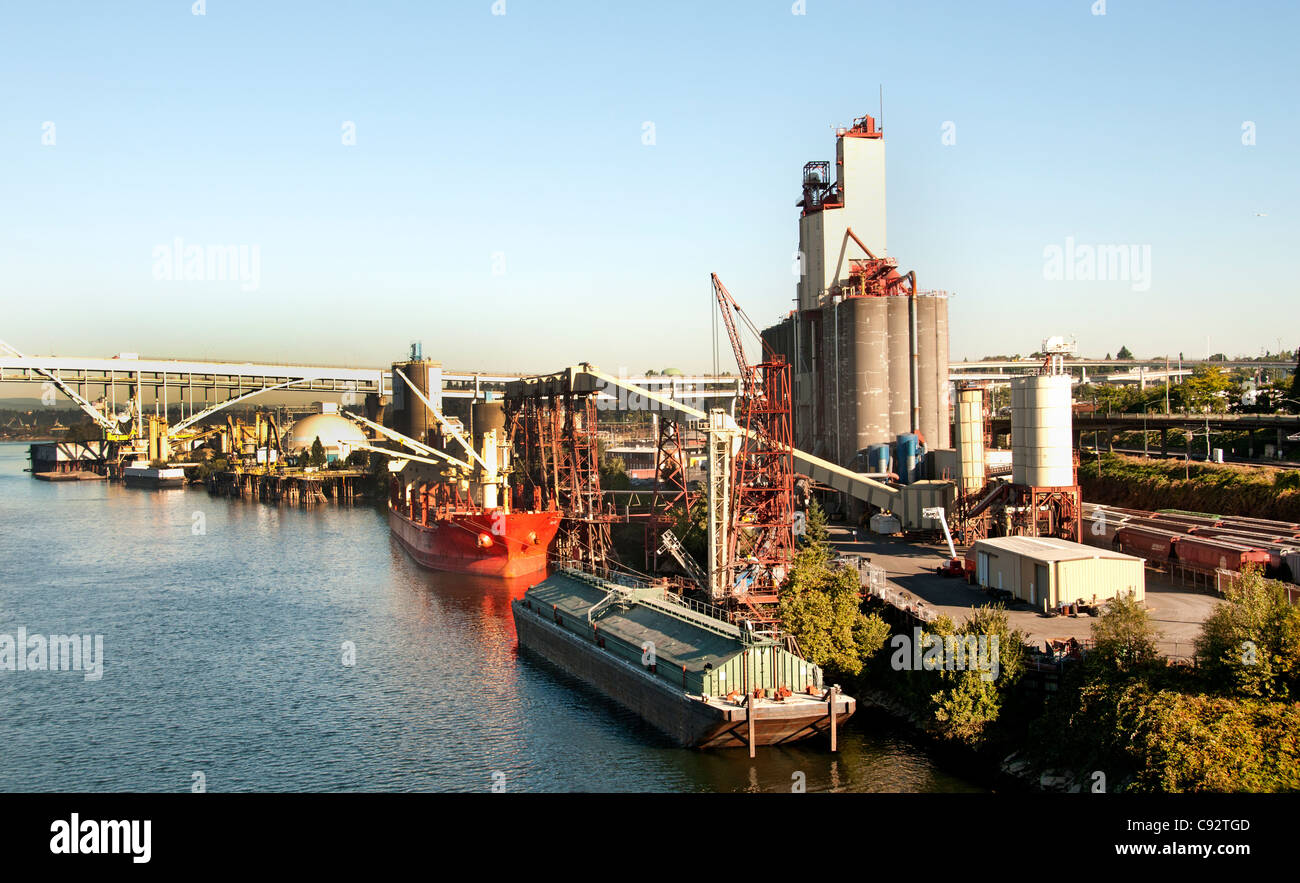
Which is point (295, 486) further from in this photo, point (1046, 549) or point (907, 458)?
point (1046, 549)

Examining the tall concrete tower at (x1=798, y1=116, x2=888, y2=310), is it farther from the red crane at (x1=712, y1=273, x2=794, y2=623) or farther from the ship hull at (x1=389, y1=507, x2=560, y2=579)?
the red crane at (x1=712, y1=273, x2=794, y2=623)

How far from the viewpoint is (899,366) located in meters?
68.6

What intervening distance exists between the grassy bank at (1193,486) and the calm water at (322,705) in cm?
2921

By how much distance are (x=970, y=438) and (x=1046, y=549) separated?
1744 cm

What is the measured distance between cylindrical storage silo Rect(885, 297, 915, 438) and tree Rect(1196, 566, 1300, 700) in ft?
153

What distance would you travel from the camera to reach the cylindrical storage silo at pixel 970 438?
51.0 m

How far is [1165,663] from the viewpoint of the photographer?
901 inches

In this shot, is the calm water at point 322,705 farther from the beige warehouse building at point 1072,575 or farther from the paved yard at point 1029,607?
the beige warehouse building at point 1072,575
